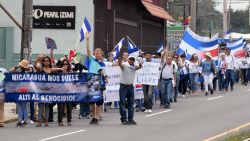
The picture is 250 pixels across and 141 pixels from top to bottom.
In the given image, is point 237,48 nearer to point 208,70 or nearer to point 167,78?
point 208,70

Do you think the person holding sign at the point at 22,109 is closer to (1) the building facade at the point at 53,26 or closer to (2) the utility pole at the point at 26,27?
(2) the utility pole at the point at 26,27

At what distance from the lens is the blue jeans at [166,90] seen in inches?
948

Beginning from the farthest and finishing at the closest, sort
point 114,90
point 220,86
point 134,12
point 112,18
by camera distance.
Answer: point 134,12 → point 112,18 → point 220,86 → point 114,90

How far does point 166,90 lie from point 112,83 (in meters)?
2.58

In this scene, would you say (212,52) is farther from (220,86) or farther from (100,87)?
(100,87)

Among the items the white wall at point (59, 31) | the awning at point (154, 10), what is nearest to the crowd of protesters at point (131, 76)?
the white wall at point (59, 31)

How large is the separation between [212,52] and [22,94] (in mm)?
16237

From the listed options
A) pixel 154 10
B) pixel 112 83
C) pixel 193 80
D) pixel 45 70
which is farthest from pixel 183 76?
pixel 154 10

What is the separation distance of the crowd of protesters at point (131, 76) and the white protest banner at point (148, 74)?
0.20 m

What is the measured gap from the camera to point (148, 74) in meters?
23.6

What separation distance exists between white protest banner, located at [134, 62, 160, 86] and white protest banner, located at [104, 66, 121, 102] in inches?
48.7

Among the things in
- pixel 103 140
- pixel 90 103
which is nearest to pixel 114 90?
pixel 90 103

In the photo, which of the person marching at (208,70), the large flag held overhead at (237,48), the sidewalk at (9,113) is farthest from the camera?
the large flag held overhead at (237,48)

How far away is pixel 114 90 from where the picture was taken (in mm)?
22375
